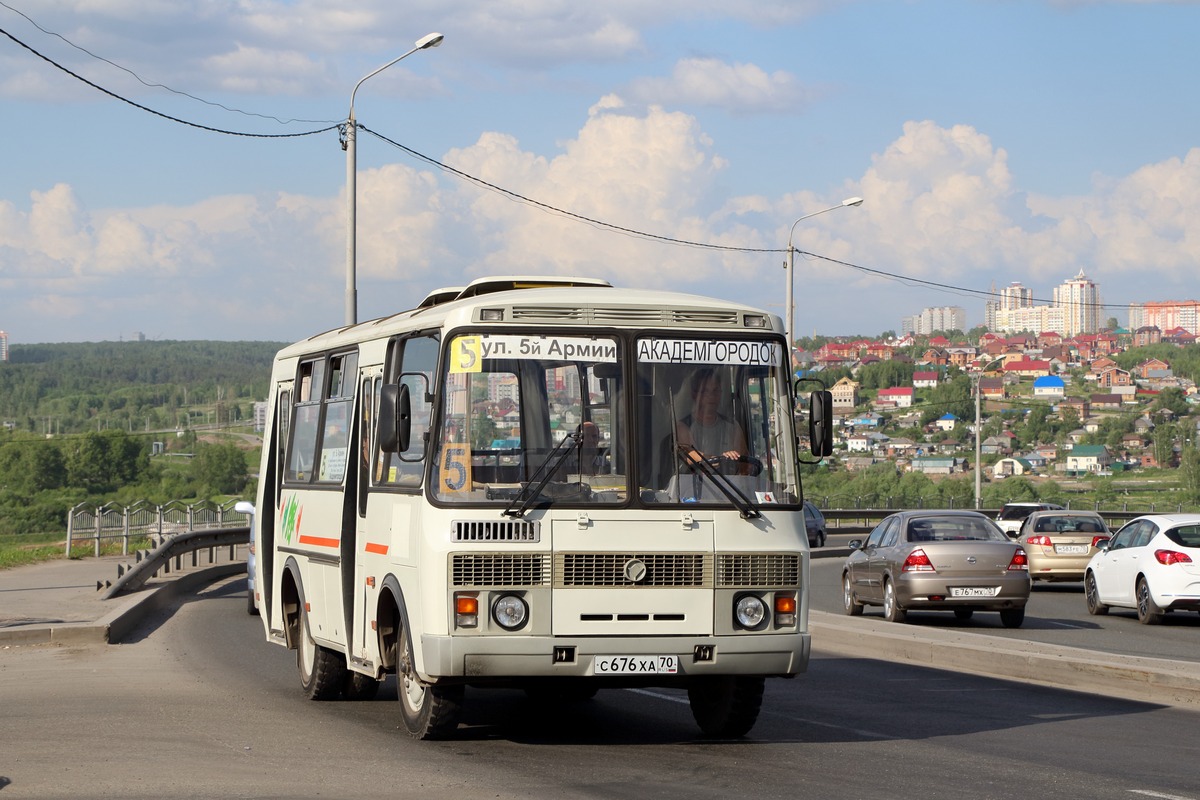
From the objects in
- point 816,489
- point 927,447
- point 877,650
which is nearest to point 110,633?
point 877,650

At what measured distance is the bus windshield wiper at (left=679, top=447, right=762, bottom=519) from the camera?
389 inches

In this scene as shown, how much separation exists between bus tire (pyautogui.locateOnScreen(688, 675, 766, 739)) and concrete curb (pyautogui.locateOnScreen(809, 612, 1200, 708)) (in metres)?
4.46

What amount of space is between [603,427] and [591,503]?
0.51 metres

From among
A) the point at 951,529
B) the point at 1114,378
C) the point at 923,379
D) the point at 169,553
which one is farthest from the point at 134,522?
the point at 1114,378

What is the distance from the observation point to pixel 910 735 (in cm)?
1088

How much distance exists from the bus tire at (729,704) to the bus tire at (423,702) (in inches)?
62.5

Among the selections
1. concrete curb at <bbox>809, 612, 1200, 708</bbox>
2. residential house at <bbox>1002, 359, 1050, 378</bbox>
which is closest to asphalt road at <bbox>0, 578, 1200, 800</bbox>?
concrete curb at <bbox>809, 612, 1200, 708</bbox>

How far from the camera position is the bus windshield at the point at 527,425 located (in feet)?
31.8

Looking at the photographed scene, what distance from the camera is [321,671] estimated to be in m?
12.5

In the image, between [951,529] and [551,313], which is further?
[951,529]

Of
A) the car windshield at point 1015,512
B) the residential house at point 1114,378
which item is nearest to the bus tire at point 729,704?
the car windshield at point 1015,512

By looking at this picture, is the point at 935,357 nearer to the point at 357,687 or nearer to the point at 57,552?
the point at 57,552

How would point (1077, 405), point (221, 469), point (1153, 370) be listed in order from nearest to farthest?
point (221, 469), point (1153, 370), point (1077, 405)

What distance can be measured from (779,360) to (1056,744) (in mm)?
3061
